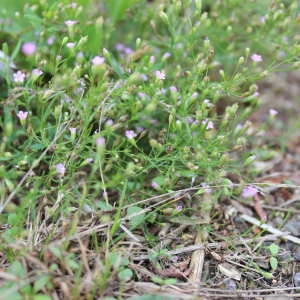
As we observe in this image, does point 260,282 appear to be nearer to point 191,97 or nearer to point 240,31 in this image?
point 191,97

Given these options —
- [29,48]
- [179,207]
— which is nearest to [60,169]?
[179,207]

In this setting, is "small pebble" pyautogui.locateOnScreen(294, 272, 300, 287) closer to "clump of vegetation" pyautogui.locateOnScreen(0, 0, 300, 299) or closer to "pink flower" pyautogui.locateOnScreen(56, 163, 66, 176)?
"clump of vegetation" pyautogui.locateOnScreen(0, 0, 300, 299)

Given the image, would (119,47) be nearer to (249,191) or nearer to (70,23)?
(70,23)

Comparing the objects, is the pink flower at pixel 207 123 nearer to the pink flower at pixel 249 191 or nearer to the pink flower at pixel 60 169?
the pink flower at pixel 249 191

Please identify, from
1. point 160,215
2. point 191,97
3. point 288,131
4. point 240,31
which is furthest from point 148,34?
point 160,215

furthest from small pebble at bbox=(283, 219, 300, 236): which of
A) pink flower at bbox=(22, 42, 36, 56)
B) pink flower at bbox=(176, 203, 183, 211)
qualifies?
pink flower at bbox=(22, 42, 36, 56)
